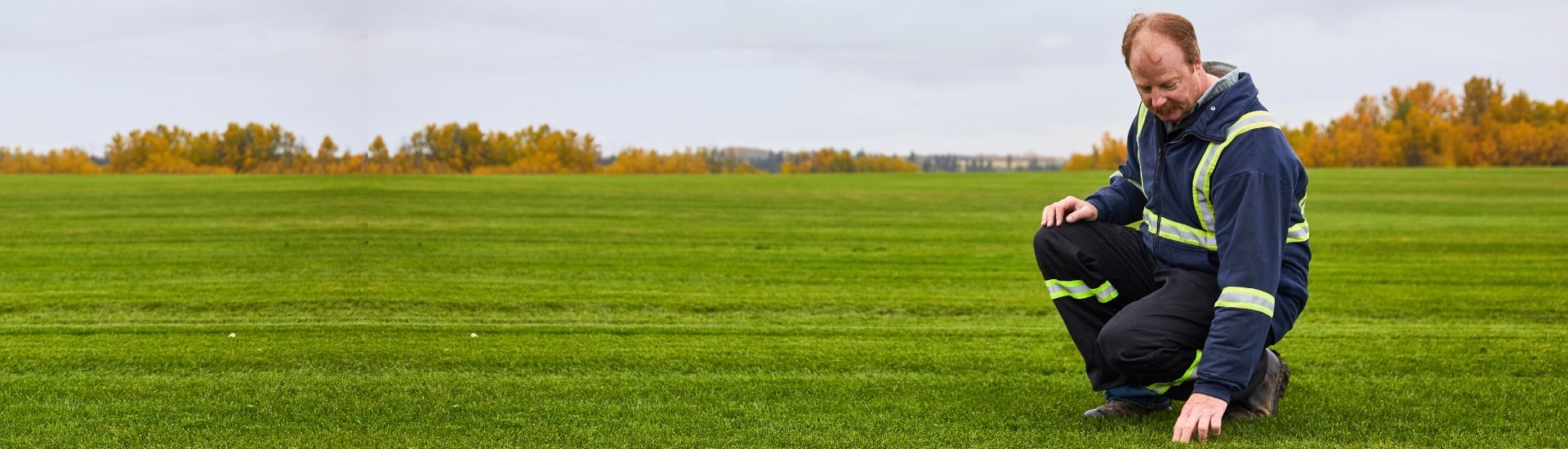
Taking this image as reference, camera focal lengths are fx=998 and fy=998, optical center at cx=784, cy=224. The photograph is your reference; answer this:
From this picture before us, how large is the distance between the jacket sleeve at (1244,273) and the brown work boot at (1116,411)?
605 millimetres

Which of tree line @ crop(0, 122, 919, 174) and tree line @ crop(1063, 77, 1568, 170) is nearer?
tree line @ crop(0, 122, 919, 174)

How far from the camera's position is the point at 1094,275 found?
10.5ft

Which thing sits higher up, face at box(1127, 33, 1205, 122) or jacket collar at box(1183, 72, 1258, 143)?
face at box(1127, 33, 1205, 122)

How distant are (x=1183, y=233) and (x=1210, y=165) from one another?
31 cm

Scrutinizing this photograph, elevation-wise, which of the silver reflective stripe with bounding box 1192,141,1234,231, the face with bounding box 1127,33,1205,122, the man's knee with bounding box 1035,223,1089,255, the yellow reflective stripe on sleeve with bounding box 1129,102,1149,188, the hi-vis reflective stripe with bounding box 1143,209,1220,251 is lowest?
the man's knee with bounding box 1035,223,1089,255

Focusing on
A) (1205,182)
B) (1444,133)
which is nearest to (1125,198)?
(1205,182)

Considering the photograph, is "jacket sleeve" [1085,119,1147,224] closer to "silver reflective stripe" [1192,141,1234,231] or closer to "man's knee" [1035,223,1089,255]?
"man's knee" [1035,223,1089,255]

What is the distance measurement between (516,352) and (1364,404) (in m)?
3.31

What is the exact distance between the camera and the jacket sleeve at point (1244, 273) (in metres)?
2.59

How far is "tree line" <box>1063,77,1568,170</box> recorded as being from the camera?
187 ft

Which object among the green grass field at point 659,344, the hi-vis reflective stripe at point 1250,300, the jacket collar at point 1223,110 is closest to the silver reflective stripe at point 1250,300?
the hi-vis reflective stripe at point 1250,300

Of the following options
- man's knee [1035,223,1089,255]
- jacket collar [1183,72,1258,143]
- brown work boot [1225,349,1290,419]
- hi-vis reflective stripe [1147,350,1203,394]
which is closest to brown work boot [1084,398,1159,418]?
hi-vis reflective stripe [1147,350,1203,394]

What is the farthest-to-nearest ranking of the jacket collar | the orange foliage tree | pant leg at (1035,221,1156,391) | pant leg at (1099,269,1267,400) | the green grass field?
the orange foliage tree → pant leg at (1035,221,1156,391) → the green grass field → pant leg at (1099,269,1267,400) → the jacket collar

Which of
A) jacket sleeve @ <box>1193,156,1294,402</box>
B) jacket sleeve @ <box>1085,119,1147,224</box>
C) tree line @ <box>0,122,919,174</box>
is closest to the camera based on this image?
jacket sleeve @ <box>1193,156,1294,402</box>
